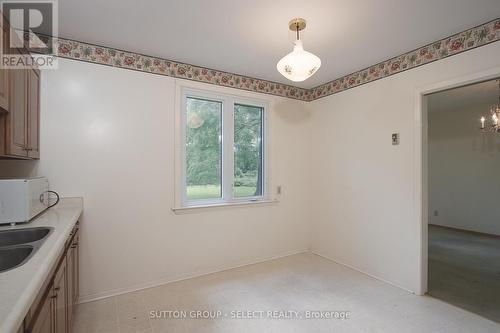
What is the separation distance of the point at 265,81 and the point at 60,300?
315 centimetres

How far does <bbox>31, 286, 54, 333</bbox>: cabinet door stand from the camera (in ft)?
3.32

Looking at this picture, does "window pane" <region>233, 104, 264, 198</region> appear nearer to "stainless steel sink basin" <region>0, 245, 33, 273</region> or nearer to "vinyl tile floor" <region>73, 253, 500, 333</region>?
"vinyl tile floor" <region>73, 253, 500, 333</region>

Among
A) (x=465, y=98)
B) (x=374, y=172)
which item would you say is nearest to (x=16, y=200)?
(x=374, y=172)

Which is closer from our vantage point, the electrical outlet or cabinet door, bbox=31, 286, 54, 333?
cabinet door, bbox=31, 286, 54, 333

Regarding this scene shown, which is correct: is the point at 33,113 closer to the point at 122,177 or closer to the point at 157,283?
the point at 122,177

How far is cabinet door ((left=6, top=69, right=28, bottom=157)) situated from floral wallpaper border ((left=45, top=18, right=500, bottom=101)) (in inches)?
27.3

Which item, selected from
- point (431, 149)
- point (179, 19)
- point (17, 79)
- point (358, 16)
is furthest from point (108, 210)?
point (431, 149)

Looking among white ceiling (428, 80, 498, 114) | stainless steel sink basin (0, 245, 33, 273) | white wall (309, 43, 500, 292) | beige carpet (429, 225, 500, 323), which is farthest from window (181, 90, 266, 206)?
white ceiling (428, 80, 498, 114)

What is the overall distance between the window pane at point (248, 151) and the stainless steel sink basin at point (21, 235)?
2054 millimetres

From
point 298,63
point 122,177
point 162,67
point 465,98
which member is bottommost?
point 122,177

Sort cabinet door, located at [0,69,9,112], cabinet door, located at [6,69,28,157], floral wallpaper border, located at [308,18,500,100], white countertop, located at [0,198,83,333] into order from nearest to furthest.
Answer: white countertop, located at [0,198,83,333] → cabinet door, located at [0,69,9,112] → cabinet door, located at [6,69,28,157] → floral wallpaper border, located at [308,18,500,100]

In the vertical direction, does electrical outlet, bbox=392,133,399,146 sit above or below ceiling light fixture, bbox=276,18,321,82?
below

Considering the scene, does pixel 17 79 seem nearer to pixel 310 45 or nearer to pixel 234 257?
pixel 310 45

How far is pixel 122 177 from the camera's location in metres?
2.56
